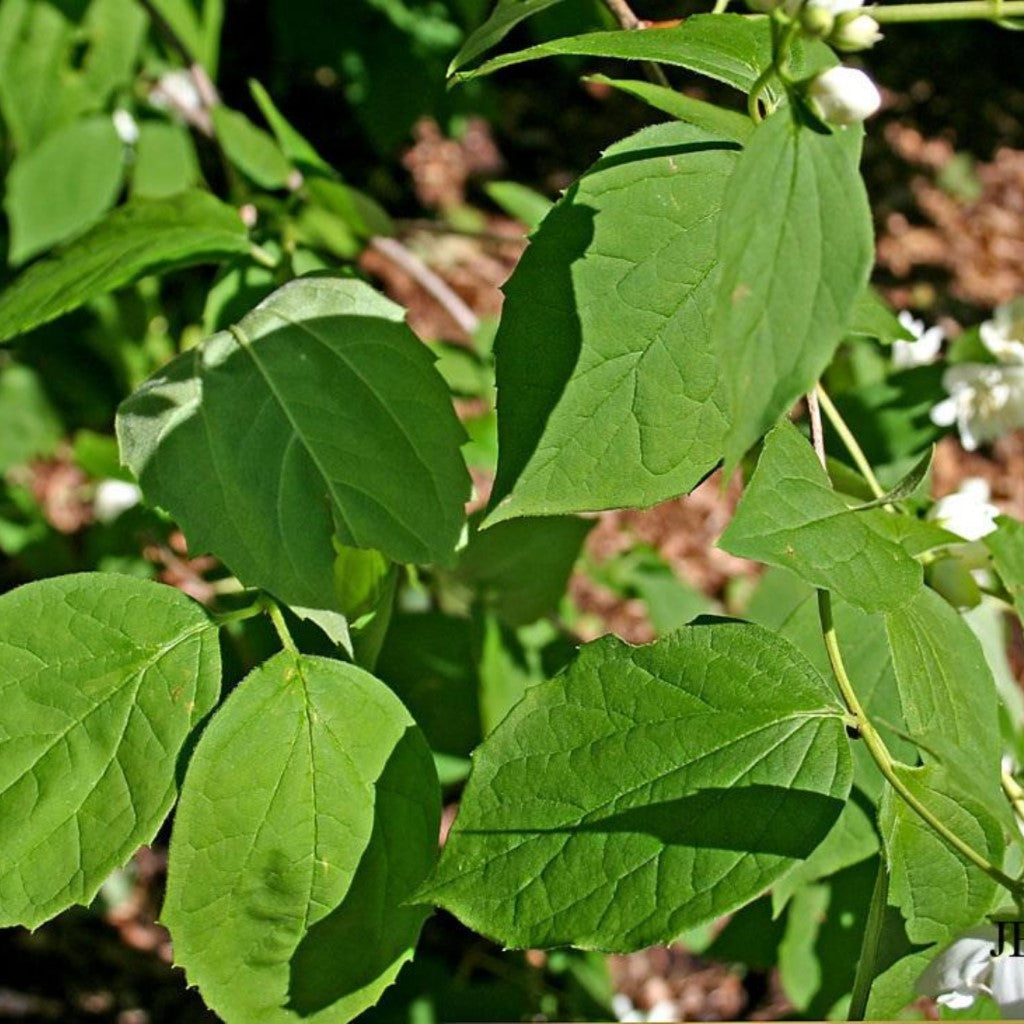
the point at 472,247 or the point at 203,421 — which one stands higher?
the point at 203,421

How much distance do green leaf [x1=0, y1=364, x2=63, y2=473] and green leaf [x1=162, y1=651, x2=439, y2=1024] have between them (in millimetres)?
2188

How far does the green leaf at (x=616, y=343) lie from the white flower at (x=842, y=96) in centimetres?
17

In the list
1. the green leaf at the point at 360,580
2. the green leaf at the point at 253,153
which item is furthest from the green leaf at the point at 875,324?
the green leaf at the point at 253,153

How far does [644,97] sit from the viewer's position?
945mm

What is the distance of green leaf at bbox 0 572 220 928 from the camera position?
0.98 m

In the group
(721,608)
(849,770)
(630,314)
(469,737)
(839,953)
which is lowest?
(721,608)

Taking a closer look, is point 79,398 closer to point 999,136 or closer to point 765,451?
point 765,451

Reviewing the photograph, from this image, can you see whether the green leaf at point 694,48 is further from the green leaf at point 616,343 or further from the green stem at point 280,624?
the green stem at point 280,624

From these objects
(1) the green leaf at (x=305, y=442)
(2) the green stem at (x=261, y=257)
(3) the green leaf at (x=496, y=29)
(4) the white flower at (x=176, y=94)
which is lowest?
(1) the green leaf at (x=305, y=442)

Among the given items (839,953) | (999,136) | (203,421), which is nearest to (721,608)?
(839,953)

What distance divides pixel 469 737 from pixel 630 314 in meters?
0.79

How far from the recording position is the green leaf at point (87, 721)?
3.20 feet

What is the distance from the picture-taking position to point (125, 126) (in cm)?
247

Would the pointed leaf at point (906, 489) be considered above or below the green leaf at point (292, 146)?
below
